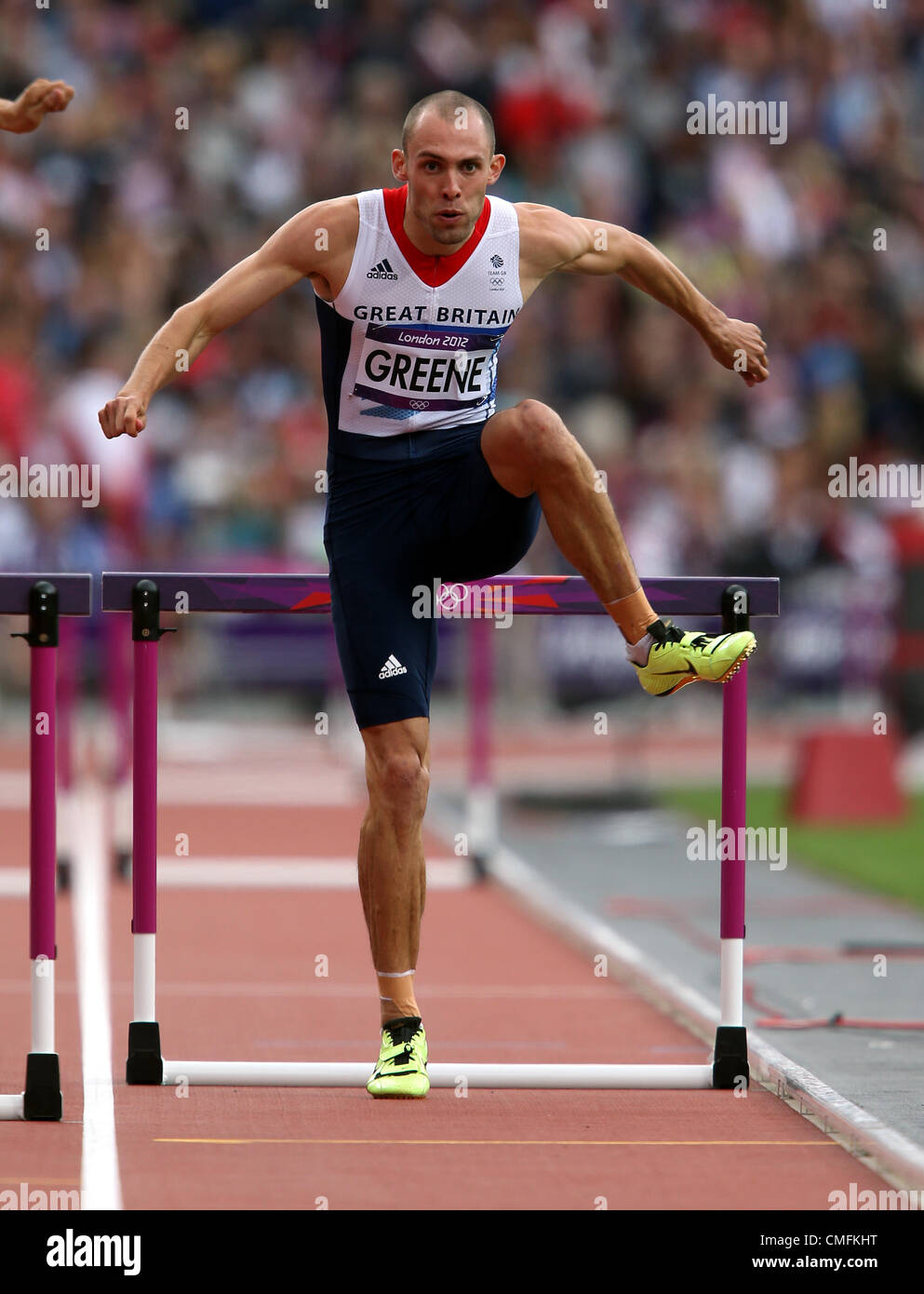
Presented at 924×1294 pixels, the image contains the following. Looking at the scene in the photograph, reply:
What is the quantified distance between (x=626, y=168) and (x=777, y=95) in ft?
6.81

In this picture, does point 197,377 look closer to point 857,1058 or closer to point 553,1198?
point 857,1058

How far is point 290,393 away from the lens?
19.3 m

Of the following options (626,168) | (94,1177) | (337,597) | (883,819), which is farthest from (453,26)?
(94,1177)

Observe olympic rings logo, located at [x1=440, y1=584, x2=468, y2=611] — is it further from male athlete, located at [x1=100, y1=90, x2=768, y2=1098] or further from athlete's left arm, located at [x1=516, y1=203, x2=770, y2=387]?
athlete's left arm, located at [x1=516, y1=203, x2=770, y2=387]

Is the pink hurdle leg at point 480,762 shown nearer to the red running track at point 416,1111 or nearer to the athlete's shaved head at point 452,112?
the red running track at point 416,1111

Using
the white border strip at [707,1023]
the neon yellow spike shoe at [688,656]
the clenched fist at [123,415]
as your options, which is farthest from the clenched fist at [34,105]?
the white border strip at [707,1023]

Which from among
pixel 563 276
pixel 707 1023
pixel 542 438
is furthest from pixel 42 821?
pixel 563 276

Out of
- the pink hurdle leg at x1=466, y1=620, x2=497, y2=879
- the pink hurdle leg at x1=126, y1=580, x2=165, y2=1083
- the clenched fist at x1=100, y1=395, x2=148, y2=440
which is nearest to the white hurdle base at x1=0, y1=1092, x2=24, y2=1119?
the pink hurdle leg at x1=126, y1=580, x2=165, y2=1083

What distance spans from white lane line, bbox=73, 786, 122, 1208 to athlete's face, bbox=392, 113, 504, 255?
2.49 meters

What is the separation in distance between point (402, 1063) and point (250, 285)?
2.15 m

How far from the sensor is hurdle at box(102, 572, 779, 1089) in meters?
5.90

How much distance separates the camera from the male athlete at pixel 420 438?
220 inches

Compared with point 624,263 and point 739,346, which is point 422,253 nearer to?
point 624,263

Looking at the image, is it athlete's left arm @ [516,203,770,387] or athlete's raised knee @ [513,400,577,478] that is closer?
athlete's raised knee @ [513,400,577,478]
